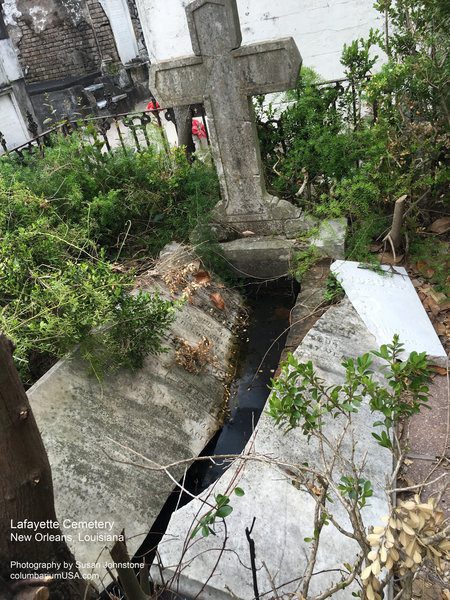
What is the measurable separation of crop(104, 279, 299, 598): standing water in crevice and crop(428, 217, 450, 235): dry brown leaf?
1.36 meters

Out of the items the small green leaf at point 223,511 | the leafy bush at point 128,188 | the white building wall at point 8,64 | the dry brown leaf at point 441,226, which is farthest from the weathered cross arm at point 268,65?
the white building wall at point 8,64

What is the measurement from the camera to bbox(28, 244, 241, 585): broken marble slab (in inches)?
107

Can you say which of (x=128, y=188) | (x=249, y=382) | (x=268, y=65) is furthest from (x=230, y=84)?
(x=249, y=382)

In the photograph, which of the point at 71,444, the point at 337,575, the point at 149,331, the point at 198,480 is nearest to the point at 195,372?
the point at 149,331

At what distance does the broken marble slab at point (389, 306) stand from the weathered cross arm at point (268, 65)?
1.58 metres

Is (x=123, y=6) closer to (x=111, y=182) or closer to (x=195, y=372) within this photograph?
(x=111, y=182)

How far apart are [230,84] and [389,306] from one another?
2.30m

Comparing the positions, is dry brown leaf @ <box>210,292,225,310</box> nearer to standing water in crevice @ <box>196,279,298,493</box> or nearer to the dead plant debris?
standing water in crevice @ <box>196,279,298,493</box>

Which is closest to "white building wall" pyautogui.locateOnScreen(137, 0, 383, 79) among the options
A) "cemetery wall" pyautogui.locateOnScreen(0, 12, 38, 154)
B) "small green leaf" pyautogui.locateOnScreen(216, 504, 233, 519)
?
"small green leaf" pyautogui.locateOnScreen(216, 504, 233, 519)

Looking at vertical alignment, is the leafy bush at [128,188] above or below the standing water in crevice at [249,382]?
above

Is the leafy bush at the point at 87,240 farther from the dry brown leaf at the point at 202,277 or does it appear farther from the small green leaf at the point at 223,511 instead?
the small green leaf at the point at 223,511

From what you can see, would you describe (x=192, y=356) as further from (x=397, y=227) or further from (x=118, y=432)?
(x=397, y=227)

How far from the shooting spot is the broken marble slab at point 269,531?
2305 mm

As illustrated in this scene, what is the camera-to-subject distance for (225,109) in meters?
4.27
